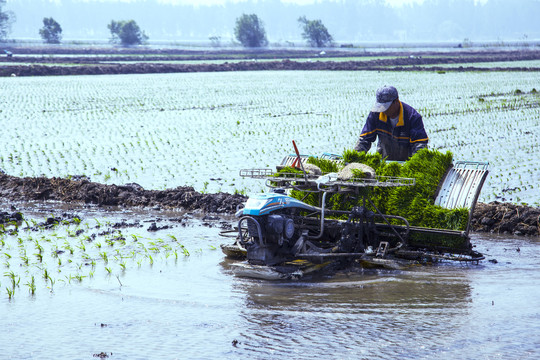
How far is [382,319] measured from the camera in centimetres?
620

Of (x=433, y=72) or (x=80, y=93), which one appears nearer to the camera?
(x=80, y=93)

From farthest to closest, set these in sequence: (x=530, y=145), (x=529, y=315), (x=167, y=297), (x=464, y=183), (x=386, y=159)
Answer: (x=530, y=145) → (x=386, y=159) → (x=464, y=183) → (x=167, y=297) → (x=529, y=315)

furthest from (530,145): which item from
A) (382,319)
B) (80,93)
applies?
(80,93)

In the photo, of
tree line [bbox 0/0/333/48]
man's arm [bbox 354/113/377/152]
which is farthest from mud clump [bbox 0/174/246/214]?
tree line [bbox 0/0/333/48]

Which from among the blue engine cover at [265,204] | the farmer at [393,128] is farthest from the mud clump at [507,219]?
the blue engine cover at [265,204]

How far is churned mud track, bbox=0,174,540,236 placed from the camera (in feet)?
31.5

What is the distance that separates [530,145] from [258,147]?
6.61m

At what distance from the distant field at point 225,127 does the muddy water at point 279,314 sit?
4182 mm

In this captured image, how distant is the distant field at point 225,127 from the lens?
13.8 m

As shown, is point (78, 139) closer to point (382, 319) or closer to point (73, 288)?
point (73, 288)

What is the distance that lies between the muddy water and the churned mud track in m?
1.40

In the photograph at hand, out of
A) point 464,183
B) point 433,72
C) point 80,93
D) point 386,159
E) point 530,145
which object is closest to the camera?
point 464,183

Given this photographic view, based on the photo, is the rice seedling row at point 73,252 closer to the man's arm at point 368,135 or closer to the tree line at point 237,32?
the man's arm at point 368,135

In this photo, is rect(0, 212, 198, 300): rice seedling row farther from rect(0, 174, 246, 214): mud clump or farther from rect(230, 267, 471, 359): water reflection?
rect(230, 267, 471, 359): water reflection
